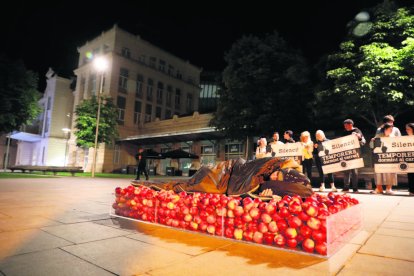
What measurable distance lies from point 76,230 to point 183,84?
47.6 m

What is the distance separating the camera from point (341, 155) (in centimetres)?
876

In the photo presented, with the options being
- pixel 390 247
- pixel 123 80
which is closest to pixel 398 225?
pixel 390 247

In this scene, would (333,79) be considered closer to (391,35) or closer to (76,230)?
(391,35)

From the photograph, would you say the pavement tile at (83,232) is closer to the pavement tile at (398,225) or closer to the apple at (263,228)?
the apple at (263,228)

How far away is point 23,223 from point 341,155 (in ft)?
28.1

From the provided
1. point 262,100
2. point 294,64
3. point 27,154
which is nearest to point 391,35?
point 294,64

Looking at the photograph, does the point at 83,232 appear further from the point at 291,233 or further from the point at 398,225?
the point at 398,225

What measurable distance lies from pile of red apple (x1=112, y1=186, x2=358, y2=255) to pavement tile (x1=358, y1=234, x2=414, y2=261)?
1.43 ft

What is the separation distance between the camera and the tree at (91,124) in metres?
24.0

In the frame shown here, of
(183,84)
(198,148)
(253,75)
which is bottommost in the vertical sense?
(198,148)

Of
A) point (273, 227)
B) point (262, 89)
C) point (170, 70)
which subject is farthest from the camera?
point (170, 70)

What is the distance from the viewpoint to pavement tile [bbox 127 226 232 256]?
2736 mm

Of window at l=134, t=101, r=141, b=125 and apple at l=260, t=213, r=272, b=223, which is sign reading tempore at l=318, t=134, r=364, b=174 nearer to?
apple at l=260, t=213, r=272, b=223

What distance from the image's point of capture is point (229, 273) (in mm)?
2072
